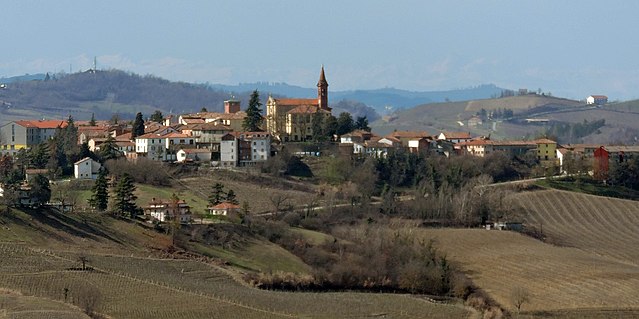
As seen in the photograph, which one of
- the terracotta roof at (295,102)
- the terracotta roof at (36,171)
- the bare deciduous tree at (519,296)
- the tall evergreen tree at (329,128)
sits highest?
the terracotta roof at (295,102)

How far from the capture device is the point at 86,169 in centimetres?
7069

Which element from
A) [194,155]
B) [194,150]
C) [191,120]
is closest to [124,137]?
[194,150]

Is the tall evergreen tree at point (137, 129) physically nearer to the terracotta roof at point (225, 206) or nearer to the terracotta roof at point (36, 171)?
the terracotta roof at point (36, 171)

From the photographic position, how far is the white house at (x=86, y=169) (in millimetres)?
70438

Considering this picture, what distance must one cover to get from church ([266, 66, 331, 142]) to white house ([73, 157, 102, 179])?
1724 cm

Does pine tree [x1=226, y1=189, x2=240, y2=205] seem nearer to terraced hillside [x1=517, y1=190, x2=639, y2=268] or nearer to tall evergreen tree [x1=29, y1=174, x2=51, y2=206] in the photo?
tall evergreen tree [x1=29, y1=174, x2=51, y2=206]

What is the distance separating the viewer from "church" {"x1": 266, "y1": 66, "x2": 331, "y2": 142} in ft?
283

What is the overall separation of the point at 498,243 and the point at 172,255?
19.0 meters

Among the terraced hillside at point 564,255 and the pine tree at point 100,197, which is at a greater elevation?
the pine tree at point 100,197

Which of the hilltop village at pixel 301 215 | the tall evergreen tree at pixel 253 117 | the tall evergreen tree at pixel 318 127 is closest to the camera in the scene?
the hilltop village at pixel 301 215

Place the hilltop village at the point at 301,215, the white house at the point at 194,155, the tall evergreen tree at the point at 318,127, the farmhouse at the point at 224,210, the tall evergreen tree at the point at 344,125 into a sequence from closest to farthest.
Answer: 1. the hilltop village at the point at 301,215
2. the farmhouse at the point at 224,210
3. the white house at the point at 194,155
4. the tall evergreen tree at the point at 318,127
5. the tall evergreen tree at the point at 344,125

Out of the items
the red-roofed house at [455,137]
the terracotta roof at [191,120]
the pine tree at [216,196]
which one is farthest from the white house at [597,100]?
the pine tree at [216,196]

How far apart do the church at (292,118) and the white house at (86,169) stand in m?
17.2

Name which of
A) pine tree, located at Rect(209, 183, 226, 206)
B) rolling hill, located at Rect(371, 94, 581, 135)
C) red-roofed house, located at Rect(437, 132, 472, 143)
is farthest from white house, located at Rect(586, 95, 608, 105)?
pine tree, located at Rect(209, 183, 226, 206)
